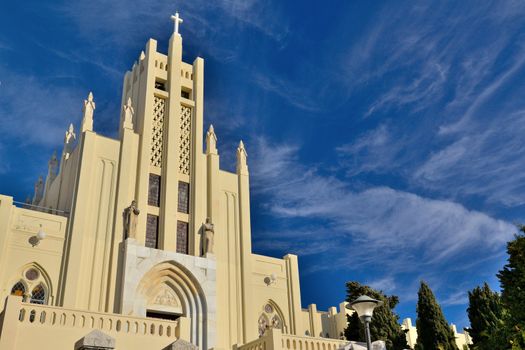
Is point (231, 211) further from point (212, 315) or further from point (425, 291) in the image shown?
point (425, 291)

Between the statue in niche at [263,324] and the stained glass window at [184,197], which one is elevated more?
the stained glass window at [184,197]

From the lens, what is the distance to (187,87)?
25891 mm

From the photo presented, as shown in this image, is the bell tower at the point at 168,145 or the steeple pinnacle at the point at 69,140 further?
the steeple pinnacle at the point at 69,140

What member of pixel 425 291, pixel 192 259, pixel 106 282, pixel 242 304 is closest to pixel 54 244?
pixel 106 282

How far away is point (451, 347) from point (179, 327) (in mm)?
12750

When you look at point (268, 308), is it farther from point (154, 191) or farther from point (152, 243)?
point (154, 191)

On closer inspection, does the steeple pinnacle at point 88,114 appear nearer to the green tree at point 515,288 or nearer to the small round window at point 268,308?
the small round window at point 268,308

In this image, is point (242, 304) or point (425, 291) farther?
point (425, 291)

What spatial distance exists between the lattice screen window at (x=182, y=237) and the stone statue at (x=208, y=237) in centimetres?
79

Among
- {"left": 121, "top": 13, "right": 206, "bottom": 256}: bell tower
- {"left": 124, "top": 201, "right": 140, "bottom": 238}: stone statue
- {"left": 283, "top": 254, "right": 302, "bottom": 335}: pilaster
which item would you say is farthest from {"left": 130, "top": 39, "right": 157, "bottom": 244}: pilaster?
{"left": 283, "top": 254, "right": 302, "bottom": 335}: pilaster

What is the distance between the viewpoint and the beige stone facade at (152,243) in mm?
17344

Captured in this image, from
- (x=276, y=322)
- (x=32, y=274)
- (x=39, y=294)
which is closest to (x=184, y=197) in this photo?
(x=276, y=322)

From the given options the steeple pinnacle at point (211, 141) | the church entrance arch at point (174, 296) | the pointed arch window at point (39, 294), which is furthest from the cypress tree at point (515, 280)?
the pointed arch window at point (39, 294)

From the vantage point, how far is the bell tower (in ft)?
70.1
